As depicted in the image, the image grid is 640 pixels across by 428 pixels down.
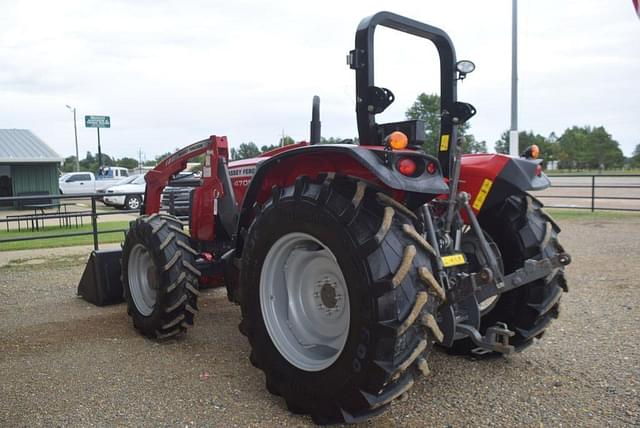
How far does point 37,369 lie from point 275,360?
190cm

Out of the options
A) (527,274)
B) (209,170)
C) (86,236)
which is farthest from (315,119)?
(86,236)

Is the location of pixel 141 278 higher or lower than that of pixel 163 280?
lower

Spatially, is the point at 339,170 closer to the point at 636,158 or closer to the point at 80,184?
the point at 80,184

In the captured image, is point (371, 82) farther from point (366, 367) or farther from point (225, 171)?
point (225, 171)

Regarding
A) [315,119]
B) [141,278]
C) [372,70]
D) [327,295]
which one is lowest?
[141,278]

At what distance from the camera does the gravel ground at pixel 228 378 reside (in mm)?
2992

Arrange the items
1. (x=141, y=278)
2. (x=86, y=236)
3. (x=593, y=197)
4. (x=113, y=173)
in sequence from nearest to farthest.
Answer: (x=141, y=278) < (x=86, y=236) < (x=593, y=197) < (x=113, y=173)

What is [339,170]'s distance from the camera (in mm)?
3004

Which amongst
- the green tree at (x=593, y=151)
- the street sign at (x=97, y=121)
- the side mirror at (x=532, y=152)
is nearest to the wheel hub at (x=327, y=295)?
the side mirror at (x=532, y=152)

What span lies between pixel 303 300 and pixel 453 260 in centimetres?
94

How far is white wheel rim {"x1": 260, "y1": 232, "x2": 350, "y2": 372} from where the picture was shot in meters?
3.07

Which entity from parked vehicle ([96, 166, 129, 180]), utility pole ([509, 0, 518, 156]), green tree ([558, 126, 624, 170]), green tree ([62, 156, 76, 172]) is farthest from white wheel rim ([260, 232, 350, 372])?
green tree ([558, 126, 624, 170])

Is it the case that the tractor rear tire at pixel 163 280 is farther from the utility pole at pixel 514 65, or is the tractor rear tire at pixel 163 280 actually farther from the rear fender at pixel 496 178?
the utility pole at pixel 514 65

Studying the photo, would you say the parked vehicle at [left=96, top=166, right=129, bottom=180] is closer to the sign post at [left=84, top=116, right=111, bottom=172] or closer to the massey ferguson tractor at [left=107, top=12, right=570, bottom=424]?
the sign post at [left=84, top=116, right=111, bottom=172]
